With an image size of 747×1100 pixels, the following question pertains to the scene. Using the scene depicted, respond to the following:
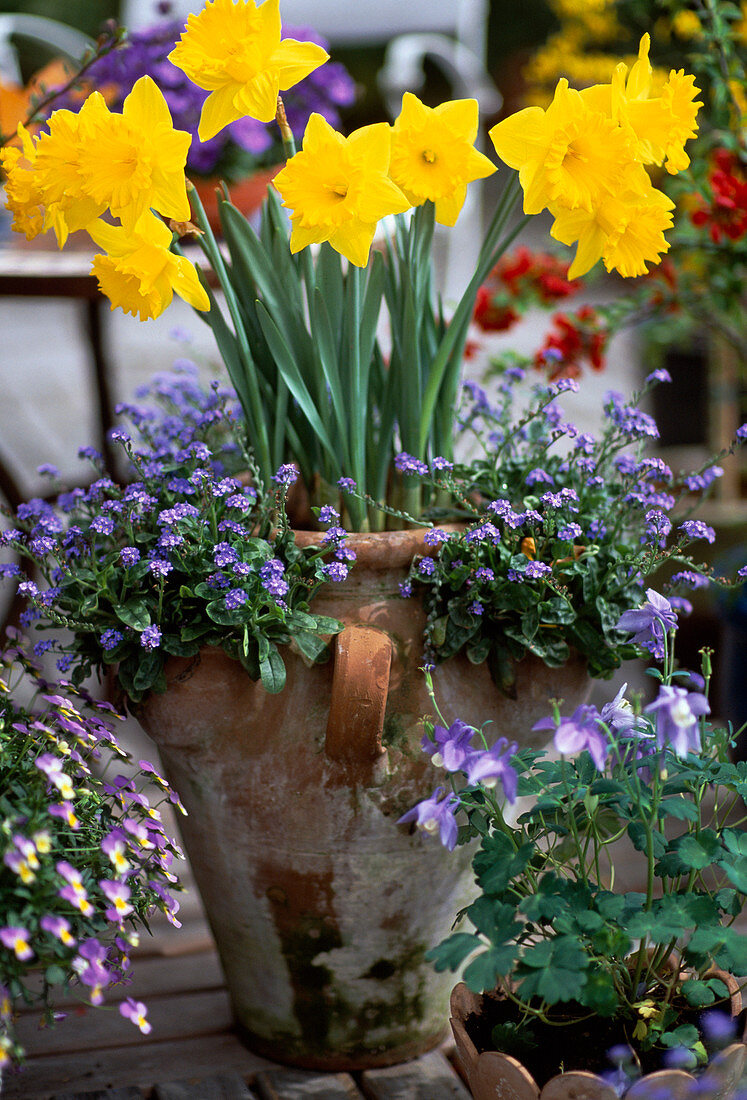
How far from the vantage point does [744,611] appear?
5.63 ft

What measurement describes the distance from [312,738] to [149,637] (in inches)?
7.8

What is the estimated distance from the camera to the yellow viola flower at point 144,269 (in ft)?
3.08

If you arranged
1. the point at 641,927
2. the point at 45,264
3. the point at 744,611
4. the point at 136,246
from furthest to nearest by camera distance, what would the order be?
the point at 744,611 < the point at 45,264 < the point at 136,246 < the point at 641,927

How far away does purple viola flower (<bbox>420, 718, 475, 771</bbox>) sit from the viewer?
3.03 feet

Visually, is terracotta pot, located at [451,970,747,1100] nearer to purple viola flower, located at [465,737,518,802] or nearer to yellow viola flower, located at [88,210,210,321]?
purple viola flower, located at [465,737,518,802]

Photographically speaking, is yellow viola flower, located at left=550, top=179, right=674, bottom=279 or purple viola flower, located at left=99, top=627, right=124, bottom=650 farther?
purple viola flower, located at left=99, top=627, right=124, bottom=650

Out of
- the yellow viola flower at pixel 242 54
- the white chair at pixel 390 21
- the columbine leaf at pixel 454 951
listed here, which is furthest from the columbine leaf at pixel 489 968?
the white chair at pixel 390 21

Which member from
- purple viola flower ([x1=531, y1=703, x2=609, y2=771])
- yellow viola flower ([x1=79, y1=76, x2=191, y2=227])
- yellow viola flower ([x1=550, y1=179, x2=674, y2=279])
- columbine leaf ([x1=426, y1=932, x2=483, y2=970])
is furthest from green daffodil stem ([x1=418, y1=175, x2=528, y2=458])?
columbine leaf ([x1=426, y1=932, x2=483, y2=970])

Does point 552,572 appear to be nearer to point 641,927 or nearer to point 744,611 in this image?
point 641,927

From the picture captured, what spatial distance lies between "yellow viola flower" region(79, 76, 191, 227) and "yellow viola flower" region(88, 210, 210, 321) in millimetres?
25

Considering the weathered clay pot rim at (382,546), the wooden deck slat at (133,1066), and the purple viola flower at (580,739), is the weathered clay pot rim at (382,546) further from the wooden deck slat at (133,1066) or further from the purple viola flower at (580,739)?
the wooden deck slat at (133,1066)

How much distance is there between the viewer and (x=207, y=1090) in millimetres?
1146

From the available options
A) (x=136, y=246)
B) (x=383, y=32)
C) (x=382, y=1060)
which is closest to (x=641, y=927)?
(x=382, y=1060)

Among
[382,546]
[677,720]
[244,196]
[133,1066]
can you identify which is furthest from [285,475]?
[244,196]
